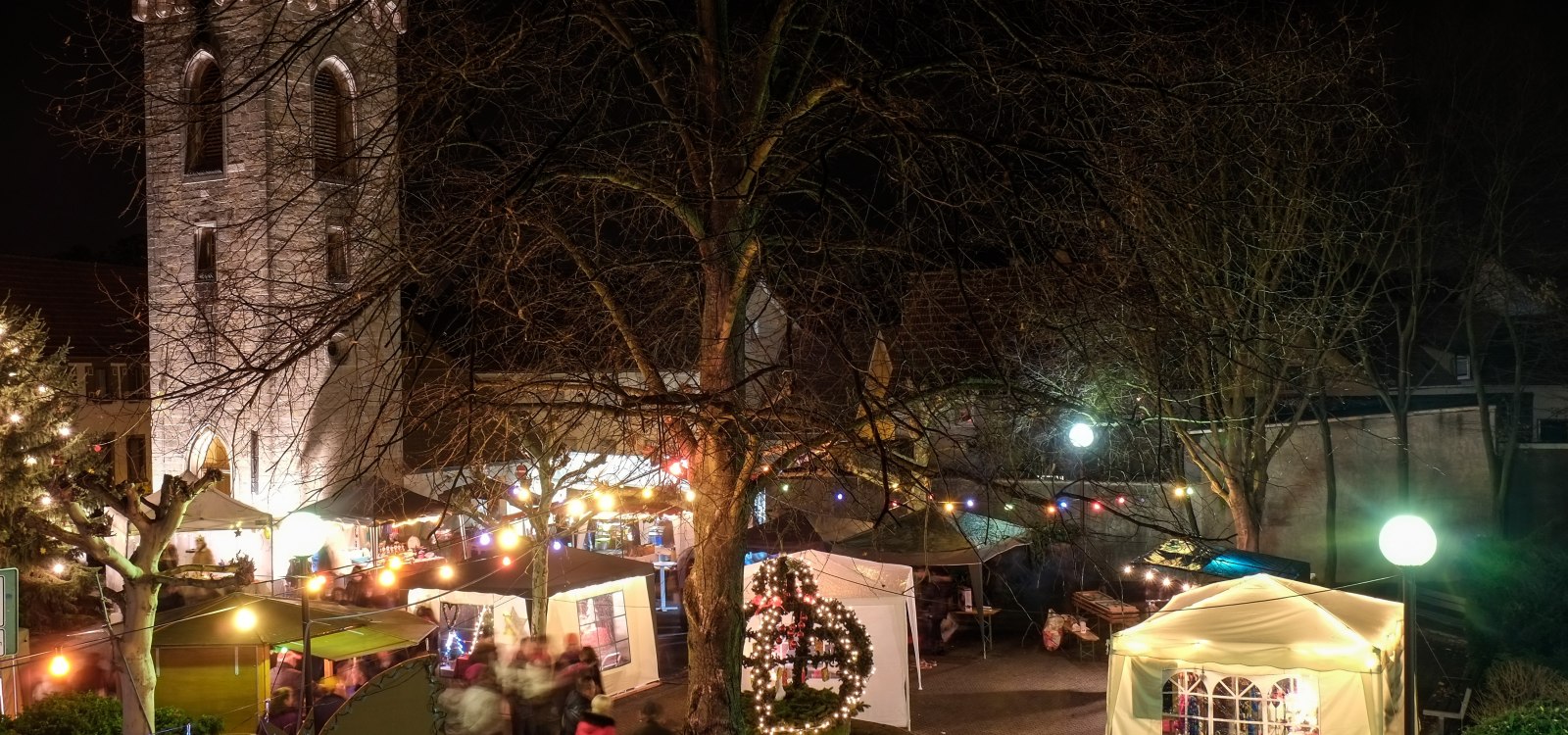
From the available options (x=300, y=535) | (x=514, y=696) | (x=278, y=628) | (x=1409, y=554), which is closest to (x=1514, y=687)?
(x=1409, y=554)

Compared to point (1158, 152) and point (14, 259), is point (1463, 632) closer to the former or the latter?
point (1158, 152)

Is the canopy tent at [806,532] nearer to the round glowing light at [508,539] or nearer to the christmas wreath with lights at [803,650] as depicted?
the round glowing light at [508,539]

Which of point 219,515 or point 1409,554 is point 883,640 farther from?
point 219,515

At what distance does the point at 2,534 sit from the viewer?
21.1 meters

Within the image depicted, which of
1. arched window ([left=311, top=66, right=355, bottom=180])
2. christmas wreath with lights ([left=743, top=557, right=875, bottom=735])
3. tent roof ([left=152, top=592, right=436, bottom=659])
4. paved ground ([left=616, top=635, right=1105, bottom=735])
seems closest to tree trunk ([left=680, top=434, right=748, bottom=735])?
arched window ([left=311, top=66, right=355, bottom=180])

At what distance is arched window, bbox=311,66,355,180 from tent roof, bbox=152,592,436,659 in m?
4.42

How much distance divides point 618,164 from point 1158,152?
3588 mm

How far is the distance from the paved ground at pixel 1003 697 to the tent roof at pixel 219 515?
8366 millimetres

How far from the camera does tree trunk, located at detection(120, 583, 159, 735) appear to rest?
31.0ft

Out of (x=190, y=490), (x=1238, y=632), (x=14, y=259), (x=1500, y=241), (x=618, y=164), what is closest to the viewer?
(x=618, y=164)

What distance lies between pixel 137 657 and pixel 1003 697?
10.0 meters

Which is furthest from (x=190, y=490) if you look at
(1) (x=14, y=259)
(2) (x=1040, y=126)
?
(1) (x=14, y=259)

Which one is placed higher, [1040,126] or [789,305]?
[1040,126]

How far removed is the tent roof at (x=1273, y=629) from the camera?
10.4 metres
